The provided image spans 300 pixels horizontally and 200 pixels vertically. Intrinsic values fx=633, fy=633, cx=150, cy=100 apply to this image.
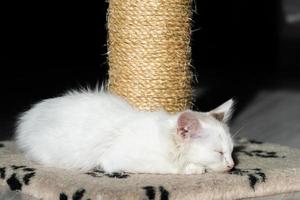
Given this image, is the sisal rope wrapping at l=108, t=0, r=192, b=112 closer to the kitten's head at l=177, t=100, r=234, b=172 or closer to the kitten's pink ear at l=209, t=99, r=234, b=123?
the kitten's pink ear at l=209, t=99, r=234, b=123

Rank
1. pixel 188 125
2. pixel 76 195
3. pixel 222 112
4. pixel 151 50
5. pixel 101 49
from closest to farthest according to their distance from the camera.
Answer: pixel 76 195, pixel 188 125, pixel 222 112, pixel 151 50, pixel 101 49

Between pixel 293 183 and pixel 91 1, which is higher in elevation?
pixel 91 1

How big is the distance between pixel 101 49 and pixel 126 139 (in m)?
3.65

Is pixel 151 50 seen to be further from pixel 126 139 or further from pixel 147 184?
pixel 147 184

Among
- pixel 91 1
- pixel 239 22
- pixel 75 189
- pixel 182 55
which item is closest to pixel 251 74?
pixel 239 22

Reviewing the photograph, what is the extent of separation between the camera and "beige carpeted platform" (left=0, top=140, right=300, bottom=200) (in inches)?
68.1

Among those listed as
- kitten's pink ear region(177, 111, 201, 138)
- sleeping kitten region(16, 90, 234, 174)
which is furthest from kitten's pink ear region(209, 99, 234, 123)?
kitten's pink ear region(177, 111, 201, 138)

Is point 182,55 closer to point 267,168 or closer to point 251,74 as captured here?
point 267,168

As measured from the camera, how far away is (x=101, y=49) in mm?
5508

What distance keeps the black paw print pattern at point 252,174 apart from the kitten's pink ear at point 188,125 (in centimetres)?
20

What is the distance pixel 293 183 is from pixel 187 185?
0.38m

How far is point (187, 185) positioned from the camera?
1783 millimetres

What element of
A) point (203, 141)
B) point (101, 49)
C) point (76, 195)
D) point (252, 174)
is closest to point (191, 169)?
point (203, 141)

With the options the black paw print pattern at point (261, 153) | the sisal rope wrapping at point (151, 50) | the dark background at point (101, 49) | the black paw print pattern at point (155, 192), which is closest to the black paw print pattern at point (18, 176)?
the black paw print pattern at point (155, 192)
